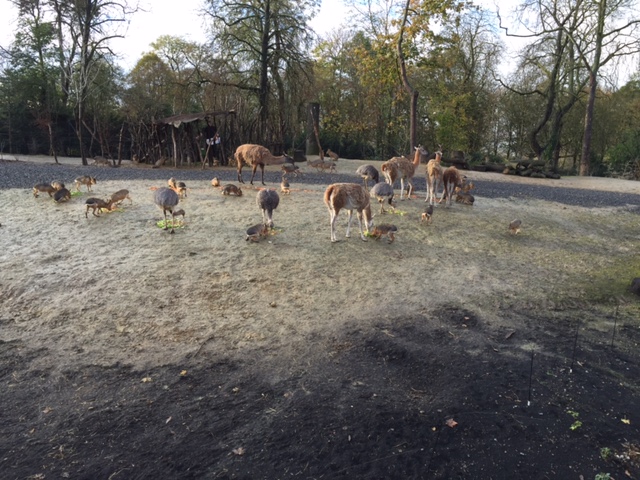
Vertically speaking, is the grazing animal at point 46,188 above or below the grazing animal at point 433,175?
below

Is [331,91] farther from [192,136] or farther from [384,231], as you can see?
[384,231]

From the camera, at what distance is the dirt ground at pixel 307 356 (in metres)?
2.89

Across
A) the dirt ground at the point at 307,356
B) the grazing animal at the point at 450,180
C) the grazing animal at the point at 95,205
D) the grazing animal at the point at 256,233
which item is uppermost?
the grazing animal at the point at 450,180

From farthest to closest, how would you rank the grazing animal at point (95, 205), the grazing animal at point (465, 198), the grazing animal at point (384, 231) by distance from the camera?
1. the grazing animal at point (465, 198)
2. the grazing animal at point (95, 205)
3. the grazing animal at point (384, 231)

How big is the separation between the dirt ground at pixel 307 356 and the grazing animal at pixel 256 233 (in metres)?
0.09

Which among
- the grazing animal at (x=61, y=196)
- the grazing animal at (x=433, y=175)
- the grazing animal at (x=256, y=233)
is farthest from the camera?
the grazing animal at (x=433, y=175)

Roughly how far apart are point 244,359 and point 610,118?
101 feet

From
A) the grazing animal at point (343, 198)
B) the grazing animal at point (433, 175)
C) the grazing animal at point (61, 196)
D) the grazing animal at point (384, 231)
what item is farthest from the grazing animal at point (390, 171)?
the grazing animal at point (61, 196)

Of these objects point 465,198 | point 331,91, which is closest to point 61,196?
point 465,198

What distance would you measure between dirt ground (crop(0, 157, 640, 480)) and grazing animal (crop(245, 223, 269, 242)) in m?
0.09

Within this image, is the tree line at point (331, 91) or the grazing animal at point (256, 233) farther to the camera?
the tree line at point (331, 91)

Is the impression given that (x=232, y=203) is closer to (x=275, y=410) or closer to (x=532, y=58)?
(x=275, y=410)

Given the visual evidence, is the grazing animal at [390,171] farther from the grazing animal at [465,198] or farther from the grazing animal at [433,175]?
the grazing animal at [465,198]

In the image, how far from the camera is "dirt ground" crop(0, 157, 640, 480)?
2.89m
